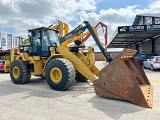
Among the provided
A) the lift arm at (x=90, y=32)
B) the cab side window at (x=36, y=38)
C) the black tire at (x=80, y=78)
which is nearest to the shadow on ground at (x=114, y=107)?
the lift arm at (x=90, y=32)

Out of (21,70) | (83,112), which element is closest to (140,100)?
(83,112)

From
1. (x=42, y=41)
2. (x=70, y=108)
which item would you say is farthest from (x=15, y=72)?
(x=70, y=108)

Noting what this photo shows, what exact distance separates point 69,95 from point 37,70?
9.53ft

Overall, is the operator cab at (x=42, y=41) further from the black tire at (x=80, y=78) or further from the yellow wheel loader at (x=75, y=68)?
the black tire at (x=80, y=78)

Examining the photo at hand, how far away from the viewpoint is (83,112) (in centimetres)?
493

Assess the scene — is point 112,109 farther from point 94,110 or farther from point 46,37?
point 46,37

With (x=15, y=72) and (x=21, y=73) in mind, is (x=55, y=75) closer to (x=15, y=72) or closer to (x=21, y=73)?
(x=21, y=73)

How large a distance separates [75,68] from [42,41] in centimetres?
238

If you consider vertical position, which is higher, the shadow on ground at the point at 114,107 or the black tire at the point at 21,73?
the black tire at the point at 21,73

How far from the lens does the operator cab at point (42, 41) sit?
9.05 metres

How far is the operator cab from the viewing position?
9055mm

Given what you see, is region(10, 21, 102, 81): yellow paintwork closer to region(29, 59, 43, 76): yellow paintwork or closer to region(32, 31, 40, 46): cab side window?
region(29, 59, 43, 76): yellow paintwork

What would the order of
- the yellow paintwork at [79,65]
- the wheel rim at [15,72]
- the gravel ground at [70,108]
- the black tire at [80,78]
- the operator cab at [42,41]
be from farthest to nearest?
the wheel rim at [15,72], the black tire at [80,78], the operator cab at [42,41], the yellow paintwork at [79,65], the gravel ground at [70,108]

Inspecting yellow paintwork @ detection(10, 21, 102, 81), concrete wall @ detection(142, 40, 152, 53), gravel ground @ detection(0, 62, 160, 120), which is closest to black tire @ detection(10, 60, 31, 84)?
yellow paintwork @ detection(10, 21, 102, 81)
